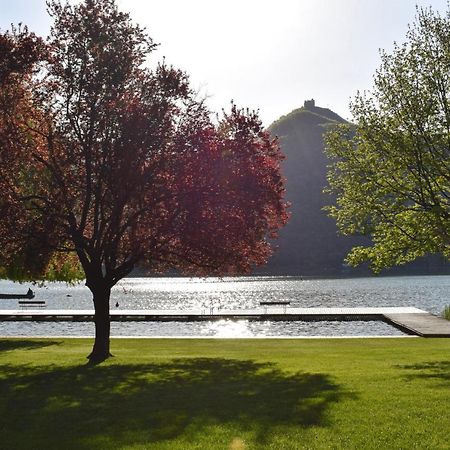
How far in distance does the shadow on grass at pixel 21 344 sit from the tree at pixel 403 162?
1746cm

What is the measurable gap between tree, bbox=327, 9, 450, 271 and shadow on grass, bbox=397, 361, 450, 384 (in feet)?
16.5

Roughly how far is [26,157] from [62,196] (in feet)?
6.28

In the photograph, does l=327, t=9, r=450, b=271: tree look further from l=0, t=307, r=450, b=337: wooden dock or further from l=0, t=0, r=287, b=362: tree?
l=0, t=307, r=450, b=337: wooden dock

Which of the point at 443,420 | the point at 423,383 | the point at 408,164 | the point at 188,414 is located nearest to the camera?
the point at 443,420

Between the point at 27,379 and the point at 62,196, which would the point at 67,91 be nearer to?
the point at 62,196

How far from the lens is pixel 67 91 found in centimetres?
2461

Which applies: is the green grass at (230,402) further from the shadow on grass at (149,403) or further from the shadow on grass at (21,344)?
the shadow on grass at (21,344)

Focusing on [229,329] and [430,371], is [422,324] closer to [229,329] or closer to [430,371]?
[229,329]

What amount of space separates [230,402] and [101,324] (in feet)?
39.9

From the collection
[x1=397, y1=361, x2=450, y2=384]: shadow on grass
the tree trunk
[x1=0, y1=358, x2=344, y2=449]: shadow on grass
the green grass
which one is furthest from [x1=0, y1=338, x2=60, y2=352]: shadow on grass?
[x1=397, y1=361, x2=450, y2=384]: shadow on grass

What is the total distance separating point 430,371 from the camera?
19656 millimetres

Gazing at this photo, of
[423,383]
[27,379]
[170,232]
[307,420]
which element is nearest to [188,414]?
[307,420]

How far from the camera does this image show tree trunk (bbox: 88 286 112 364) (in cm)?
2545

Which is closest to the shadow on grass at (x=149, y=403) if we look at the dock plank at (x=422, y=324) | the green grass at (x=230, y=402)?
the green grass at (x=230, y=402)
